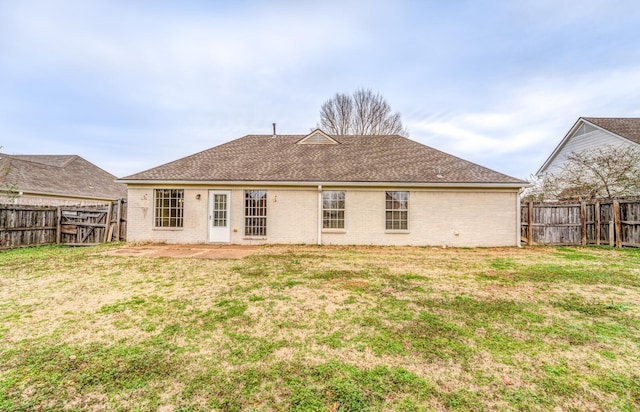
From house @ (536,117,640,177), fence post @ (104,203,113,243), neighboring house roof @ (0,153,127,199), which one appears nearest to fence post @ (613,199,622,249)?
house @ (536,117,640,177)

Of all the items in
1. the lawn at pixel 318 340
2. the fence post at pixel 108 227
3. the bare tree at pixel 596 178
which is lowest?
the lawn at pixel 318 340

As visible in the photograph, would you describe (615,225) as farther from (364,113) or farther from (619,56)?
(364,113)

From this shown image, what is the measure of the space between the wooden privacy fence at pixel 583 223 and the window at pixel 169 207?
14.7 metres

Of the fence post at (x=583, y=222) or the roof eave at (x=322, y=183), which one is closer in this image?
the roof eave at (x=322, y=183)

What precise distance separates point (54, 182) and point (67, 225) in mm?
10164

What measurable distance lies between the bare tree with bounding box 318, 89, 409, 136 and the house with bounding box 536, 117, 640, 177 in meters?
11.8

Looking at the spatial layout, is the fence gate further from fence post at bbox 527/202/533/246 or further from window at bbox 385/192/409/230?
fence post at bbox 527/202/533/246

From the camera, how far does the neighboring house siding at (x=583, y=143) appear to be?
14.9 m

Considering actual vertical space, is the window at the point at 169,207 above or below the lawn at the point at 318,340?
above

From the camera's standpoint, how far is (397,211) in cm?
1122

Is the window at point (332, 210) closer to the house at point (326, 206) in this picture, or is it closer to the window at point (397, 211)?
the house at point (326, 206)

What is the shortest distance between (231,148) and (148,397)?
42.7 feet

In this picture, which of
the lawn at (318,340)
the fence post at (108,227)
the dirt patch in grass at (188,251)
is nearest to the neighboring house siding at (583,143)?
the lawn at (318,340)

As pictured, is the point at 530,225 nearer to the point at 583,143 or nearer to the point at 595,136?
the point at 595,136
